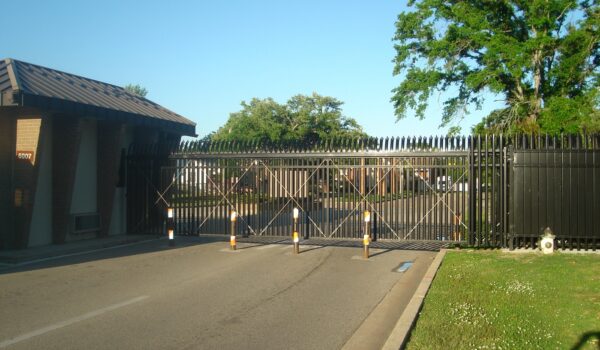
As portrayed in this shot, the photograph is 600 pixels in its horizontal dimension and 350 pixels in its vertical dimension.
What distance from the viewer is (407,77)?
94.8ft

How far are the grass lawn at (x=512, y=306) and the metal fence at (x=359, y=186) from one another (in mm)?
2252

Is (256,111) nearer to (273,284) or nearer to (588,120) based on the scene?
(588,120)

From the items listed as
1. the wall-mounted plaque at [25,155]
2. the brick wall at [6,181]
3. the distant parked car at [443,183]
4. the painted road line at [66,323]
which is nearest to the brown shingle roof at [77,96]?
the brick wall at [6,181]

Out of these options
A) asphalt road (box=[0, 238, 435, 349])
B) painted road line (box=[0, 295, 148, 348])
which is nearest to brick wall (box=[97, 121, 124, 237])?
asphalt road (box=[0, 238, 435, 349])

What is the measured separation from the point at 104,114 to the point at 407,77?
59.6 ft

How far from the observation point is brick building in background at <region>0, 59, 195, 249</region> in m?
13.5

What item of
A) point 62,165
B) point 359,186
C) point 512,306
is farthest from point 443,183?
point 62,165

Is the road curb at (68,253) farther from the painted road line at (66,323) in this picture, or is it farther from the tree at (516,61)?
the tree at (516,61)

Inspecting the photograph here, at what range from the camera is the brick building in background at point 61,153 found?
13.5m

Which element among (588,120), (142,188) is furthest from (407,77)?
(142,188)

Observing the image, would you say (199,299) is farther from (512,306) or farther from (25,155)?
(25,155)

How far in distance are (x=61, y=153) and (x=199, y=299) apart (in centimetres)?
817

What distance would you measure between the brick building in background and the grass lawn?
9.80 meters

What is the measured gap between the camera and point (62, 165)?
14680 millimetres
